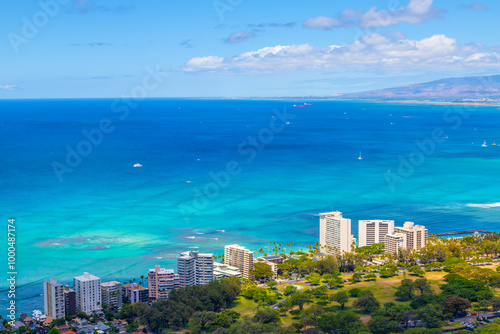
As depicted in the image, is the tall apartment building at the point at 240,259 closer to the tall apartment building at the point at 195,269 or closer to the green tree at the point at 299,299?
the tall apartment building at the point at 195,269

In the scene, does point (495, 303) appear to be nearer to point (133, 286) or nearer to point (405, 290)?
point (405, 290)

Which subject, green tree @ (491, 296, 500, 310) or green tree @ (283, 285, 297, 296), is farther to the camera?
green tree @ (283, 285, 297, 296)

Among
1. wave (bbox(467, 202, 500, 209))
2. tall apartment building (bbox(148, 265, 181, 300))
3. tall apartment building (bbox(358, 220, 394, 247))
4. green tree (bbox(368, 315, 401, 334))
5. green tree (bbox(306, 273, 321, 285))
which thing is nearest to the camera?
green tree (bbox(368, 315, 401, 334))

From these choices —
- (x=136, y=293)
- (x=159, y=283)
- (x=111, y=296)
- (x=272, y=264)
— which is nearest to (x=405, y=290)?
(x=272, y=264)

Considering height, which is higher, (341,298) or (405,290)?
(405,290)

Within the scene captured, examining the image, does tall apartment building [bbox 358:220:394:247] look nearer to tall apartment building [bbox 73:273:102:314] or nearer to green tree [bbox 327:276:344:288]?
green tree [bbox 327:276:344:288]

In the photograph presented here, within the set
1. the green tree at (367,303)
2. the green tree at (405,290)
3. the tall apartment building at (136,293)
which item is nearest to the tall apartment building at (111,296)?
the tall apartment building at (136,293)

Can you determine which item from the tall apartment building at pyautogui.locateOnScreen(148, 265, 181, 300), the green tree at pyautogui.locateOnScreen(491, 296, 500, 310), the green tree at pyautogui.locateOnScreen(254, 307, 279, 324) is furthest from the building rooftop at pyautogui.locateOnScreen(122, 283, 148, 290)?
the green tree at pyautogui.locateOnScreen(491, 296, 500, 310)
